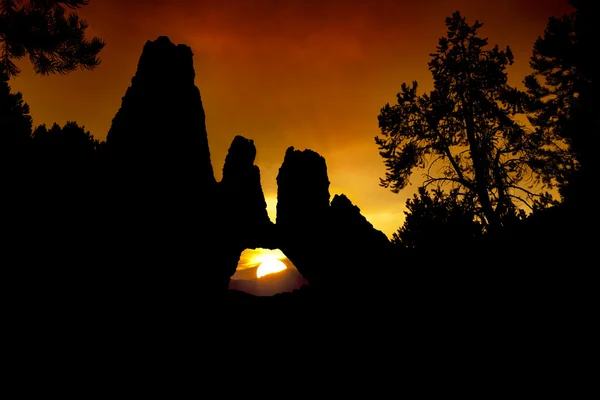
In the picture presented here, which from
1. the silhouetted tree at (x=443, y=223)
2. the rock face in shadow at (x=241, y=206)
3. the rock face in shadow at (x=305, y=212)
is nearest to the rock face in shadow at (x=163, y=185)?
the rock face in shadow at (x=241, y=206)

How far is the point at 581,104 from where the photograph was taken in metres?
16.1

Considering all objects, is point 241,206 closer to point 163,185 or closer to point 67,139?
point 163,185

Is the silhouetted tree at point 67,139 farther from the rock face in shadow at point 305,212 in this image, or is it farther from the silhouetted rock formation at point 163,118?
the rock face in shadow at point 305,212

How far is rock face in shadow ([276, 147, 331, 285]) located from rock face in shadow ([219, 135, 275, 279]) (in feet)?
3.55

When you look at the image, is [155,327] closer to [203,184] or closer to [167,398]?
[167,398]

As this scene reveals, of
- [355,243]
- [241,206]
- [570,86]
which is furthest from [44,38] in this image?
[570,86]

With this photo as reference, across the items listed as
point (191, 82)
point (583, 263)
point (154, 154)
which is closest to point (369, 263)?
point (583, 263)

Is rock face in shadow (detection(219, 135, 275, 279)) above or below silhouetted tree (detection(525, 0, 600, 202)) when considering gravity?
below

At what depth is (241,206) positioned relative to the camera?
52.1 ft

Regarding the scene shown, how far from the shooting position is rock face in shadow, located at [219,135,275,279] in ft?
48.0

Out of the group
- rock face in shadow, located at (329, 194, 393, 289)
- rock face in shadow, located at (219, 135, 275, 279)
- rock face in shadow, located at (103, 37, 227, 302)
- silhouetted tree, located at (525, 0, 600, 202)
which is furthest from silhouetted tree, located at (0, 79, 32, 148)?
silhouetted tree, located at (525, 0, 600, 202)

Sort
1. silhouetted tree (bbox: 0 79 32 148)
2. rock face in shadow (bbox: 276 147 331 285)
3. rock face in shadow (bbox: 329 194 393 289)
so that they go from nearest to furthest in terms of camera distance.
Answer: silhouetted tree (bbox: 0 79 32 148)
rock face in shadow (bbox: 329 194 393 289)
rock face in shadow (bbox: 276 147 331 285)

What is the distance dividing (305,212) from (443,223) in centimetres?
759

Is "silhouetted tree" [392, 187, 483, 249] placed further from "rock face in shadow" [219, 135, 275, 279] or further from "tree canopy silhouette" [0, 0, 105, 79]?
"tree canopy silhouette" [0, 0, 105, 79]
